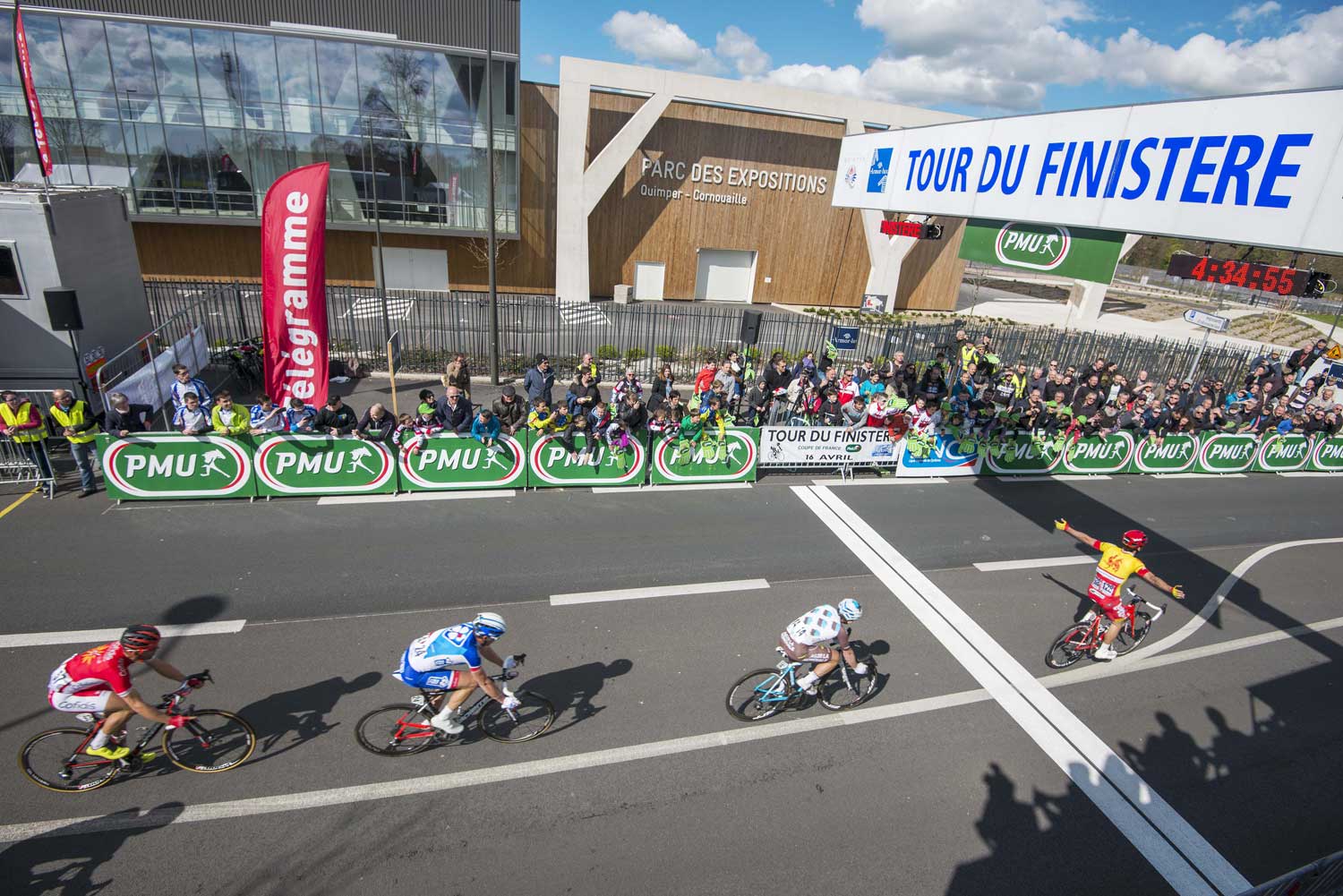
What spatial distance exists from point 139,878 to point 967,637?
28.0 feet

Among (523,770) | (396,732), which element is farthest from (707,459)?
(396,732)

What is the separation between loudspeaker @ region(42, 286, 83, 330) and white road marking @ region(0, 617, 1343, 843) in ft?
29.7

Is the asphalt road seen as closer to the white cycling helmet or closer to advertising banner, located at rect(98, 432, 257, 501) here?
advertising banner, located at rect(98, 432, 257, 501)

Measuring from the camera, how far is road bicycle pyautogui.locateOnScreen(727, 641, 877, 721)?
21.9 feet

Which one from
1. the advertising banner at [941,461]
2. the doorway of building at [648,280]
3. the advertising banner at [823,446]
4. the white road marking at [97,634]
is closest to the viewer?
the white road marking at [97,634]

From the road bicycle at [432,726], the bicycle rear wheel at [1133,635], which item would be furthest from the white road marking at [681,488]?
the bicycle rear wheel at [1133,635]

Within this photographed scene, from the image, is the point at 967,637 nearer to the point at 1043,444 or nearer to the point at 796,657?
the point at 796,657

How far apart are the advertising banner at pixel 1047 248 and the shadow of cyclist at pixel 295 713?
460 inches

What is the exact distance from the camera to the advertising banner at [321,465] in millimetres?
10344

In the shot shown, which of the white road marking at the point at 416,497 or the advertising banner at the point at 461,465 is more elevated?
the advertising banner at the point at 461,465

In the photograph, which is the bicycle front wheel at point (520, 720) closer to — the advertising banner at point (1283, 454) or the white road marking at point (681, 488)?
the white road marking at point (681, 488)

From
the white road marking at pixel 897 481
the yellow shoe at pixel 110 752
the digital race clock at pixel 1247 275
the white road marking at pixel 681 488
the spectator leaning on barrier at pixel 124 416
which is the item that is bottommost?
the white road marking at pixel 681 488

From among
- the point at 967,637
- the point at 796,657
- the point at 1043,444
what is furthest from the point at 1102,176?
the point at 796,657

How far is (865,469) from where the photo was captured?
13.7m
